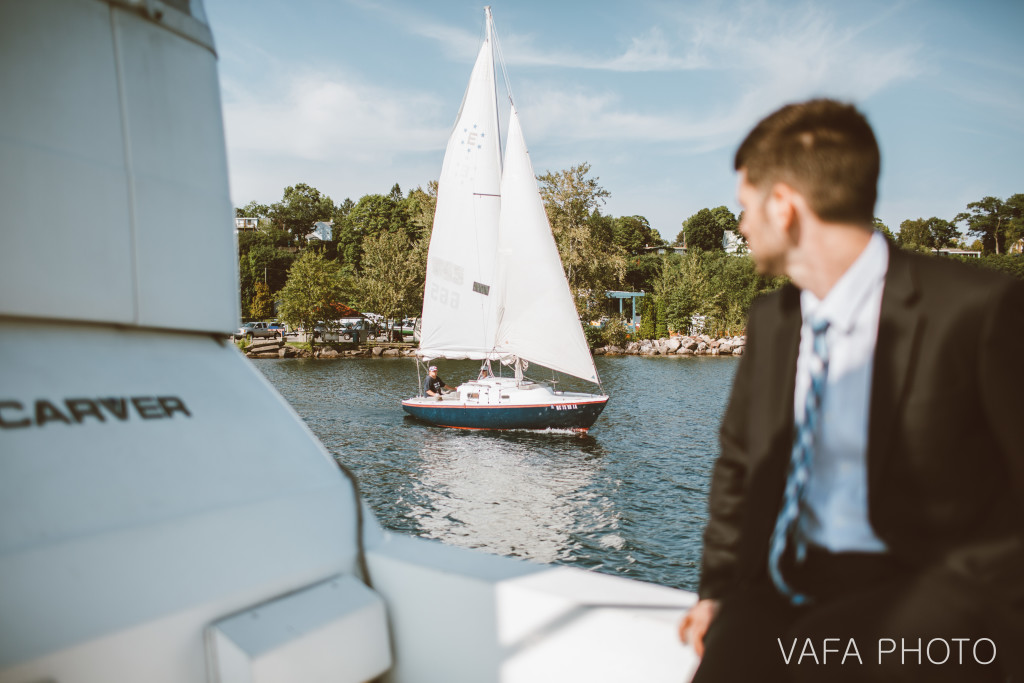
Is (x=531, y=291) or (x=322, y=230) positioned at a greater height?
(x=322, y=230)

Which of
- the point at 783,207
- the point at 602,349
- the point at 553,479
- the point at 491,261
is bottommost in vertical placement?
the point at 553,479

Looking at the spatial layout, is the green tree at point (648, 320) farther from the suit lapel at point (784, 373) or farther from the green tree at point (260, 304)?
the suit lapel at point (784, 373)

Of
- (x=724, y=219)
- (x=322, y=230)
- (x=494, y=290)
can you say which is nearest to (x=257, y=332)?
(x=494, y=290)

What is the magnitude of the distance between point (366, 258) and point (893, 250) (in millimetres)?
59480

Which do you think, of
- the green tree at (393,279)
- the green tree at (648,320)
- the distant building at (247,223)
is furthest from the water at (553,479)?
the distant building at (247,223)

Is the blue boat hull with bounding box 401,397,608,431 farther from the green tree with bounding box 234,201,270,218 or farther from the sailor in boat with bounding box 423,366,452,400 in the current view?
the green tree with bounding box 234,201,270,218

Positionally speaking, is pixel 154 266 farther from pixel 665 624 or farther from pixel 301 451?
pixel 665 624

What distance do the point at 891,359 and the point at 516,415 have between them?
1944 cm

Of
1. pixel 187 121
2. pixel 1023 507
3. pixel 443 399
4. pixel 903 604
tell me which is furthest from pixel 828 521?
pixel 443 399

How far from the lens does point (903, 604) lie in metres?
1.25

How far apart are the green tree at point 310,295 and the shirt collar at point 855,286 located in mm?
59206

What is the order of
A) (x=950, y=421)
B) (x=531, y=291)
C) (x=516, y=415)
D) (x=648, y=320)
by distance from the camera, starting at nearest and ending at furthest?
(x=950, y=421)
(x=516, y=415)
(x=531, y=291)
(x=648, y=320)

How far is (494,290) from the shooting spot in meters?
23.1

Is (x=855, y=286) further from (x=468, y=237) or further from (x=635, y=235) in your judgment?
(x=635, y=235)
